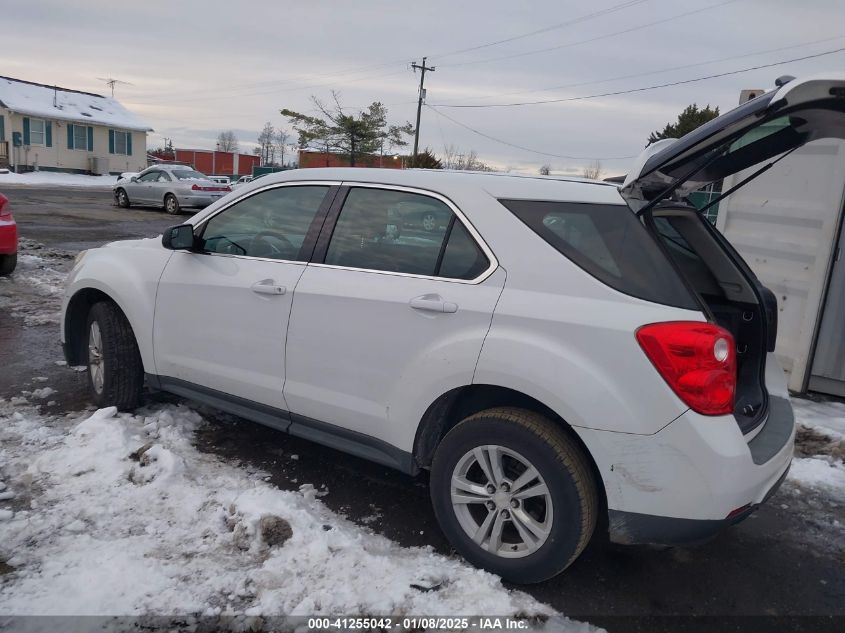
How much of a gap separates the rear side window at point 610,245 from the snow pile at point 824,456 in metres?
2.43

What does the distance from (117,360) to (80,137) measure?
139 ft

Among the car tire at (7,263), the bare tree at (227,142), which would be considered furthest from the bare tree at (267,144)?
the car tire at (7,263)

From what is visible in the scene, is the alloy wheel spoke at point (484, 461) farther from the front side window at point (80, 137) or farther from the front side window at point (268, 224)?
the front side window at point (80, 137)

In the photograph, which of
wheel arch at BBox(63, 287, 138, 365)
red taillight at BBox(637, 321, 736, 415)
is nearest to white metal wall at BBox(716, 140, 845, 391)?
red taillight at BBox(637, 321, 736, 415)

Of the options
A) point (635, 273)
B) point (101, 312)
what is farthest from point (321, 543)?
point (101, 312)

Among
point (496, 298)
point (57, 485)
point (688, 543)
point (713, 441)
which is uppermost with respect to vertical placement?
point (496, 298)

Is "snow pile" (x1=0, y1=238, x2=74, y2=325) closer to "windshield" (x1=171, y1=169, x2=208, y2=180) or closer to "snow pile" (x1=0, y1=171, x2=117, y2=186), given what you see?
"windshield" (x1=171, y1=169, x2=208, y2=180)

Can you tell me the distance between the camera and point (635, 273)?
261 cm

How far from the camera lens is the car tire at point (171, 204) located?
21.8 m

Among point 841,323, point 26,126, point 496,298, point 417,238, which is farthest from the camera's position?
point 26,126

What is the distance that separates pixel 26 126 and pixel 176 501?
42.2 m

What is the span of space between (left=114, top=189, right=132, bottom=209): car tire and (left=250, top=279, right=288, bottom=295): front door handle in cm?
2202

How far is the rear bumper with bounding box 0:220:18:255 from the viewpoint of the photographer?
8.22 metres

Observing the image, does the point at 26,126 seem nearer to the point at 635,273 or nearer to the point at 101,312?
the point at 101,312
